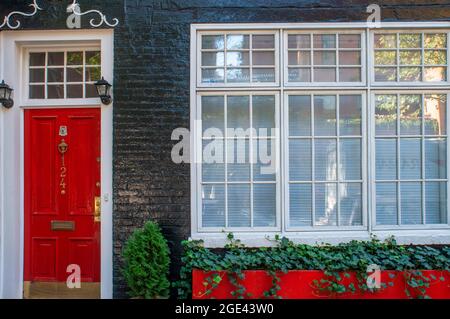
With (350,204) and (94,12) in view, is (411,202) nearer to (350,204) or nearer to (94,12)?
(350,204)

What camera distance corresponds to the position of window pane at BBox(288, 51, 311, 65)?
4.58 m

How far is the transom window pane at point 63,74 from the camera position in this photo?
4672mm

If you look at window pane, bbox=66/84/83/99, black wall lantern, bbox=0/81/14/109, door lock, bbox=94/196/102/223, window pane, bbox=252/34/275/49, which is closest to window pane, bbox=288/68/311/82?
window pane, bbox=252/34/275/49

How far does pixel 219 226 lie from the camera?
4555mm

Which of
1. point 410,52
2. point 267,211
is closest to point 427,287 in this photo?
point 267,211

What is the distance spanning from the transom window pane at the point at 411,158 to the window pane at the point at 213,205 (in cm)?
196

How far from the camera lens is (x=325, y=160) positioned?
458 cm

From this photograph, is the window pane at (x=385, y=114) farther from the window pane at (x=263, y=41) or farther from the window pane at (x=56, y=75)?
the window pane at (x=56, y=75)

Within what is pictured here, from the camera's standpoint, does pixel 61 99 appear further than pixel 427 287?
Yes

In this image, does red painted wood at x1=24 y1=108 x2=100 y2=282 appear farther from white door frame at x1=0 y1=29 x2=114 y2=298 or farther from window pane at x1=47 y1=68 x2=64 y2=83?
window pane at x1=47 y1=68 x2=64 y2=83

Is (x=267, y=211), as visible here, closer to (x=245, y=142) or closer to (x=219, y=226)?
(x=219, y=226)

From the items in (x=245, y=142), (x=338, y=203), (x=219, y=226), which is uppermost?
(x=245, y=142)

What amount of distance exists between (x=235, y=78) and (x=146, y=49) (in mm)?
1161

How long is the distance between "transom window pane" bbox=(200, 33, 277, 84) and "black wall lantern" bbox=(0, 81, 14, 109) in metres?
2.40
